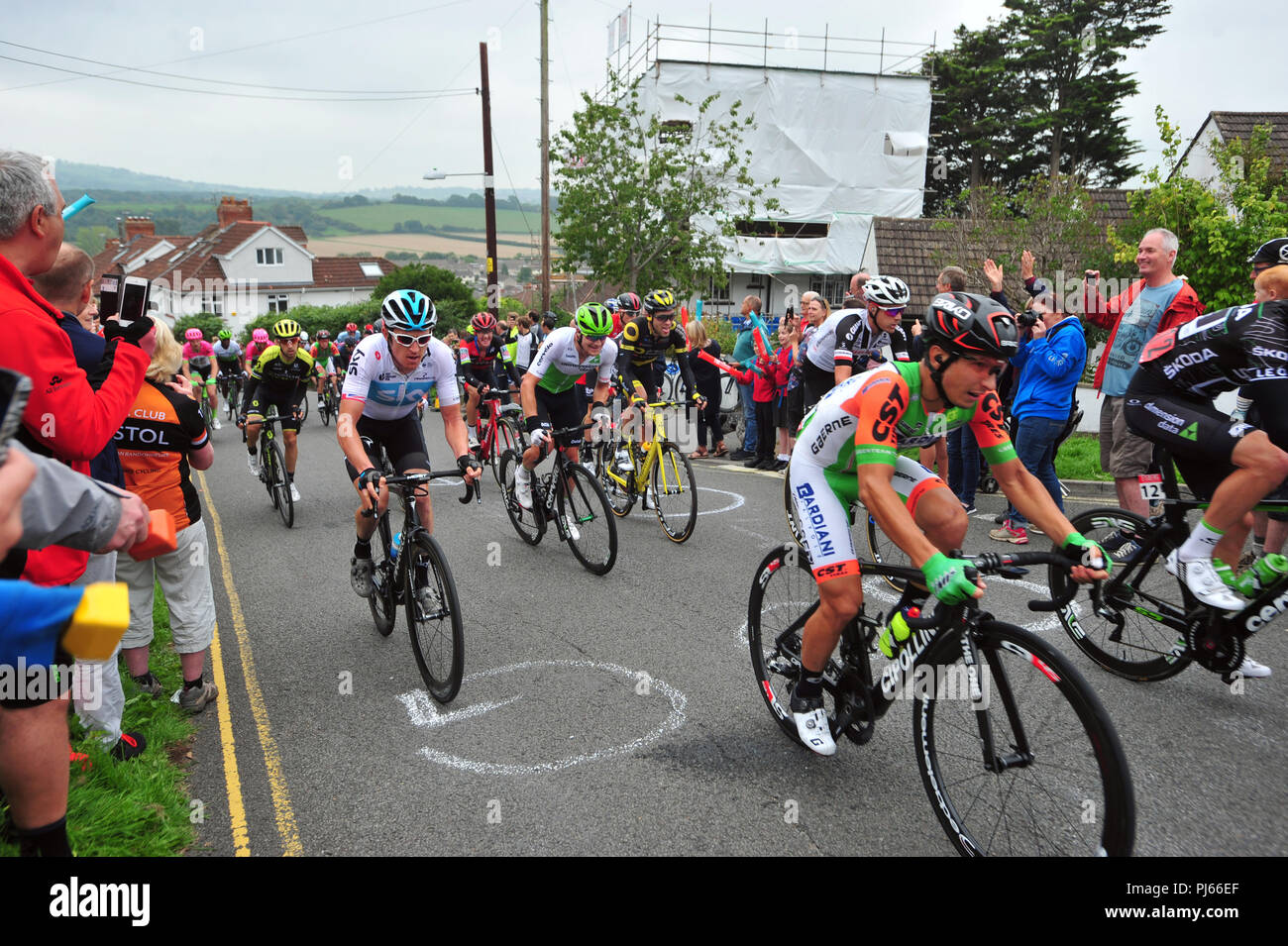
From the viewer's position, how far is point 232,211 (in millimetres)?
72500

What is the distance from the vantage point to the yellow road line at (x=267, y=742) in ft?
10.9

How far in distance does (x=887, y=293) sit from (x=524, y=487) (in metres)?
3.93

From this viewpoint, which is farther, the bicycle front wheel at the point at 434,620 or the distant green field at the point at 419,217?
the distant green field at the point at 419,217

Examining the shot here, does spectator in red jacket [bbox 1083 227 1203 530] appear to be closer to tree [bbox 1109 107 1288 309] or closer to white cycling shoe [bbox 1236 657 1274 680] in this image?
white cycling shoe [bbox 1236 657 1274 680]

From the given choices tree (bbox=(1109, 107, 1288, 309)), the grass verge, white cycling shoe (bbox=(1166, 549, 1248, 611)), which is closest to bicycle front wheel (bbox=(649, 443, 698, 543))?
white cycling shoe (bbox=(1166, 549, 1248, 611))

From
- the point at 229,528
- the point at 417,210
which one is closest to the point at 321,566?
the point at 229,528

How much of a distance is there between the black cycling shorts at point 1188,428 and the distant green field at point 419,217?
159 meters

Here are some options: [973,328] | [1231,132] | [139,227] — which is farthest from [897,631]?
[139,227]

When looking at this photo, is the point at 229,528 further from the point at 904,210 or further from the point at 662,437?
the point at 904,210

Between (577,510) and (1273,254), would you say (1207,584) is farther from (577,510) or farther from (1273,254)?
(577,510)

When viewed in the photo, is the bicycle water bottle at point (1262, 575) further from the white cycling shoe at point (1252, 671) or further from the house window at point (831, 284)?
the house window at point (831, 284)

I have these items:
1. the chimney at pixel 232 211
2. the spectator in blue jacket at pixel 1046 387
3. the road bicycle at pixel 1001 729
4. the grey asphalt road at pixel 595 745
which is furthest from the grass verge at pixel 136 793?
the chimney at pixel 232 211

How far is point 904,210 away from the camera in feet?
143
